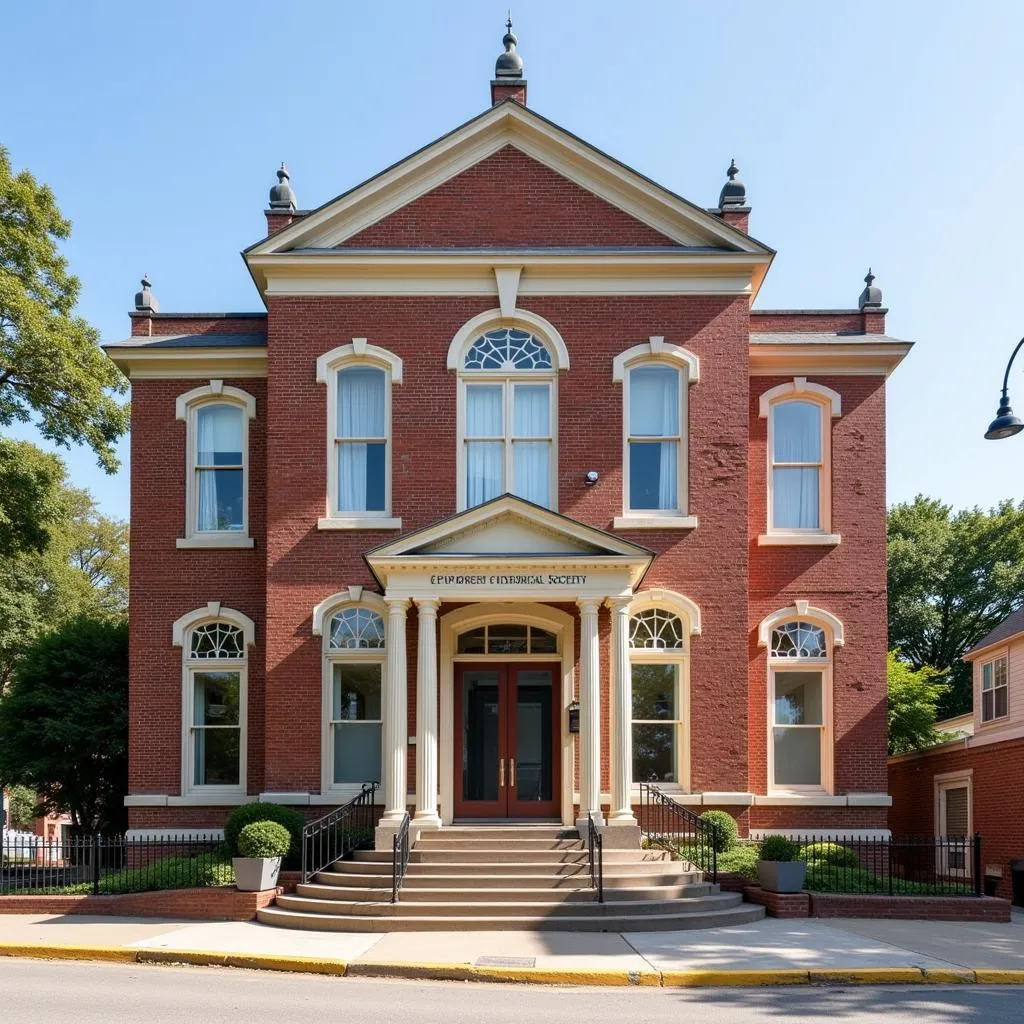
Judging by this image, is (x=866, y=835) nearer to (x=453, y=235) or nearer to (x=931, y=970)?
(x=931, y=970)

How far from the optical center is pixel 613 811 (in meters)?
18.0

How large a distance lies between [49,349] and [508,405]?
416 inches

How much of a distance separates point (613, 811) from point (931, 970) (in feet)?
20.5

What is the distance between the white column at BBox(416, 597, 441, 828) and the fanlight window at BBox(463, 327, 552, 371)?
445cm

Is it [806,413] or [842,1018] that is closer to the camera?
[842,1018]

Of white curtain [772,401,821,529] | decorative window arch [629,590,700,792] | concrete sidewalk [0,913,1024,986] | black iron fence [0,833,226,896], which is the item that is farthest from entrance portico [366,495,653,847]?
white curtain [772,401,821,529]

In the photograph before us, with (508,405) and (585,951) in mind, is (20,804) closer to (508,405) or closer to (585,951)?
(508,405)

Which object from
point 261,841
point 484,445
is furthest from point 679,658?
point 261,841

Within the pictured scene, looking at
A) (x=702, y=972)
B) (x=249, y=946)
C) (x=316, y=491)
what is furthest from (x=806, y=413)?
(x=249, y=946)

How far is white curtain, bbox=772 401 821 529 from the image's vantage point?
70.3 ft

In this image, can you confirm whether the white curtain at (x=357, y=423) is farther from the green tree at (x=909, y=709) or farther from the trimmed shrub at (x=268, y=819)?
the green tree at (x=909, y=709)

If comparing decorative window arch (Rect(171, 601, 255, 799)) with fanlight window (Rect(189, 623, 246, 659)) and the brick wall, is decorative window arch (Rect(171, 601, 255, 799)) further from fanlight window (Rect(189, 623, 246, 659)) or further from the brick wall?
the brick wall

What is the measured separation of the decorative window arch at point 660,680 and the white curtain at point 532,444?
8.19 feet

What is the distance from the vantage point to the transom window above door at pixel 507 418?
20312 millimetres
